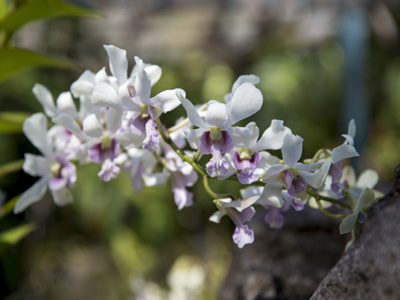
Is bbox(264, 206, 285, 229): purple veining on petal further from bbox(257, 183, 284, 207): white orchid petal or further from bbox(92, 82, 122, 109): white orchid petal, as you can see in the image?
bbox(92, 82, 122, 109): white orchid petal

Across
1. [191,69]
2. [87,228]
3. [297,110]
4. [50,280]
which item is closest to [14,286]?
[50,280]

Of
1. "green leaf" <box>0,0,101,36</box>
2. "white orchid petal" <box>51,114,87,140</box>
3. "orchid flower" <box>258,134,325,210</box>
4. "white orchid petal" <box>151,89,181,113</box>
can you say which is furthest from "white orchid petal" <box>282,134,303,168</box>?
"green leaf" <box>0,0,101,36</box>

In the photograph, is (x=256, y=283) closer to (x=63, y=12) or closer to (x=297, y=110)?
(x=63, y=12)

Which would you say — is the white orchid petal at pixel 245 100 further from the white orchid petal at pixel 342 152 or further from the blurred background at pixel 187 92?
the blurred background at pixel 187 92

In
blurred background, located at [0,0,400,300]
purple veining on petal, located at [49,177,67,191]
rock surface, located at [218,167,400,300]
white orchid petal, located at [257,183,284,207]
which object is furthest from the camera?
blurred background, located at [0,0,400,300]

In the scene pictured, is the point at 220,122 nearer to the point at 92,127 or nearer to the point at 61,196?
the point at 92,127

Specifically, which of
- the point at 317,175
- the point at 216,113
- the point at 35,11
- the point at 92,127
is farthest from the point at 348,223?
the point at 35,11
